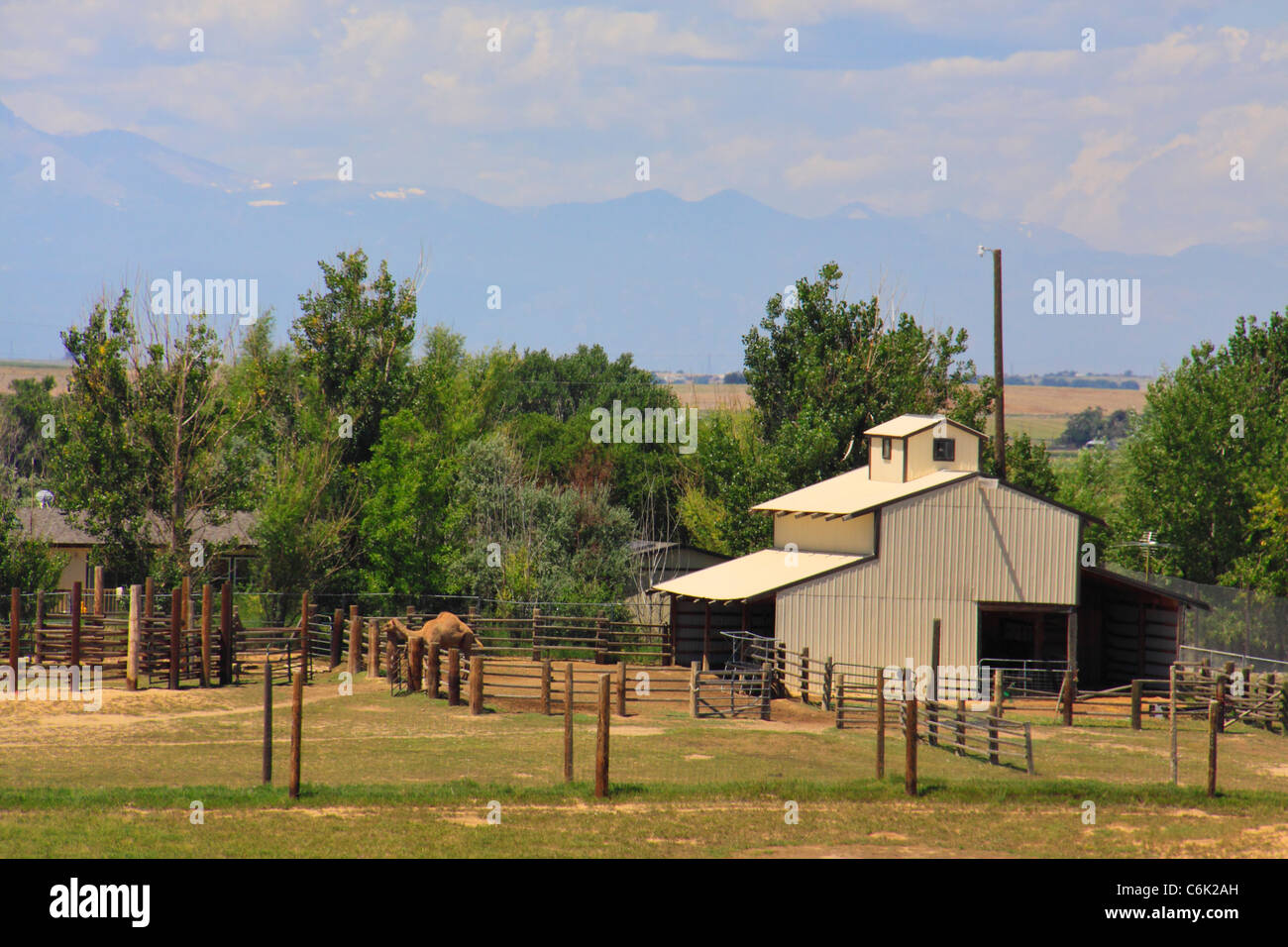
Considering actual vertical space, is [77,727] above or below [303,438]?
below

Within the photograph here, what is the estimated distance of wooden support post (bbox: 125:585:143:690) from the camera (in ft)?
112

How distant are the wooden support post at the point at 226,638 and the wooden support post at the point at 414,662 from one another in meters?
5.67

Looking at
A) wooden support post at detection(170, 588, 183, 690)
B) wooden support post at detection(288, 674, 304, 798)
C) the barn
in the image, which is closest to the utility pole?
the barn

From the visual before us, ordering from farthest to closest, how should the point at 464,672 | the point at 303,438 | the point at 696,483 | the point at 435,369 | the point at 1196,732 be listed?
1. the point at 696,483
2. the point at 435,369
3. the point at 303,438
4. the point at 464,672
5. the point at 1196,732

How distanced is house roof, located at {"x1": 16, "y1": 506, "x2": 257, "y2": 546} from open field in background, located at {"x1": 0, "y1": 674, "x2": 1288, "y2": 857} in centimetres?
2005

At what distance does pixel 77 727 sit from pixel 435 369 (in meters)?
32.7

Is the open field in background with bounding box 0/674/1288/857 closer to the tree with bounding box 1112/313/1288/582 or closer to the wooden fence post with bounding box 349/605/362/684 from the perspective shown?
the wooden fence post with bounding box 349/605/362/684

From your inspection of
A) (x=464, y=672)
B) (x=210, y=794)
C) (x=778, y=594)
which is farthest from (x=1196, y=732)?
(x=210, y=794)

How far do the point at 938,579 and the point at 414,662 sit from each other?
1423 cm

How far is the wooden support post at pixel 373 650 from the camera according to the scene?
3725 cm

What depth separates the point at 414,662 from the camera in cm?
3353

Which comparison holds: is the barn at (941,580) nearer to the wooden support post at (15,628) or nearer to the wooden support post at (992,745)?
the wooden support post at (992,745)
